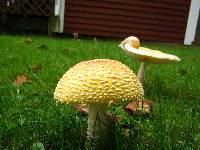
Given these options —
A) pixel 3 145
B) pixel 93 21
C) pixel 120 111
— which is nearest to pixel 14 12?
pixel 93 21

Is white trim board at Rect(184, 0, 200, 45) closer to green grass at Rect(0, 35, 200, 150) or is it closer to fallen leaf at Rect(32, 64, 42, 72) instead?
green grass at Rect(0, 35, 200, 150)

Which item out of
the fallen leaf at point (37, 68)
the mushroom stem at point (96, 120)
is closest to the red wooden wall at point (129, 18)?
the fallen leaf at point (37, 68)

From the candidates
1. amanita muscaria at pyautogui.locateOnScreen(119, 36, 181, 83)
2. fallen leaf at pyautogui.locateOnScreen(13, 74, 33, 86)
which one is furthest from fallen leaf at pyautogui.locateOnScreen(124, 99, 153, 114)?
fallen leaf at pyautogui.locateOnScreen(13, 74, 33, 86)

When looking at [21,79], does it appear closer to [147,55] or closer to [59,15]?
[147,55]

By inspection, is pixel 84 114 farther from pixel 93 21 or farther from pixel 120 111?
pixel 93 21

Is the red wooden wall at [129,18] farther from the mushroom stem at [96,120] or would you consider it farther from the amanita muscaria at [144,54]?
the mushroom stem at [96,120]

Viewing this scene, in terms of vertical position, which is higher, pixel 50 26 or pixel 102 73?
pixel 102 73
